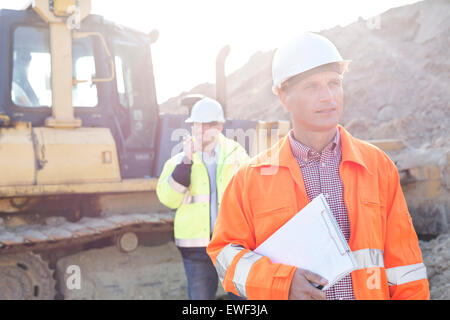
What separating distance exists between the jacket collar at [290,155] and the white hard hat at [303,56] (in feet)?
0.88

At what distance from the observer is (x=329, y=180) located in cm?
179

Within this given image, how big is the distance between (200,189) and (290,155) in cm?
172

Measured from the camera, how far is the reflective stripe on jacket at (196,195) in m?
3.41

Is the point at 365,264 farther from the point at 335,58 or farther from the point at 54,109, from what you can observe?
the point at 54,109

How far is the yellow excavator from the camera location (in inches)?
179

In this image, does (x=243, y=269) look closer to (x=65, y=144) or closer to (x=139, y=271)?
(x=65, y=144)

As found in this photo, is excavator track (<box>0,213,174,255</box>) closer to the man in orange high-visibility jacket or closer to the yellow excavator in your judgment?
the yellow excavator

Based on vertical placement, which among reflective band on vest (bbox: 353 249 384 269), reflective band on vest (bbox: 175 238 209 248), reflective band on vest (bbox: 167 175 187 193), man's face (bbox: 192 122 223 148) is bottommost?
reflective band on vest (bbox: 175 238 209 248)

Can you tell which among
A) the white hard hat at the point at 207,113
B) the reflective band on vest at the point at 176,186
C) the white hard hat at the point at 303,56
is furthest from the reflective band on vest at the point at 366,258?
the white hard hat at the point at 207,113

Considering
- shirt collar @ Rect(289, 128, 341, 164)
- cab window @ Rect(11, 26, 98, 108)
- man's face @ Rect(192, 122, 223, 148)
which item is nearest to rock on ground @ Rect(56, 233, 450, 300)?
cab window @ Rect(11, 26, 98, 108)

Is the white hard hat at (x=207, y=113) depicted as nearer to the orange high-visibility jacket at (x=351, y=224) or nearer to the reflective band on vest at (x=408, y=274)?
the orange high-visibility jacket at (x=351, y=224)

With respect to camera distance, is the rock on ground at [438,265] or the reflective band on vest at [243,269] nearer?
the reflective band on vest at [243,269]

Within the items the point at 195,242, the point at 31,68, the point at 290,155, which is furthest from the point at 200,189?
the point at 31,68
